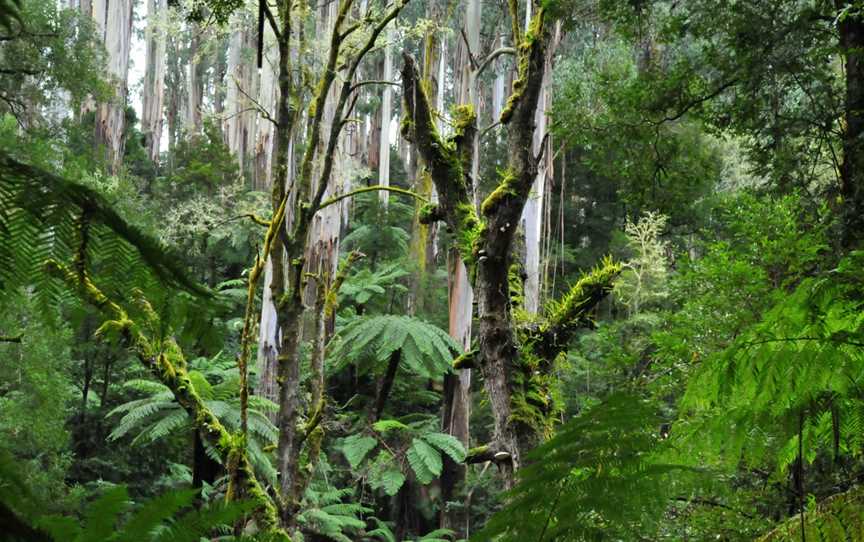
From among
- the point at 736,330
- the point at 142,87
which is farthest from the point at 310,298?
the point at 142,87

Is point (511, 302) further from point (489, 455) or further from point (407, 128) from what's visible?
point (407, 128)

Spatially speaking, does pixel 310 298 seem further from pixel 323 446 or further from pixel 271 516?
pixel 271 516

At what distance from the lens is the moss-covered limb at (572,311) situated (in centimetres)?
631

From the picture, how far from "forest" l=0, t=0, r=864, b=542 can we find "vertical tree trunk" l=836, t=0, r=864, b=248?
0.13 ft

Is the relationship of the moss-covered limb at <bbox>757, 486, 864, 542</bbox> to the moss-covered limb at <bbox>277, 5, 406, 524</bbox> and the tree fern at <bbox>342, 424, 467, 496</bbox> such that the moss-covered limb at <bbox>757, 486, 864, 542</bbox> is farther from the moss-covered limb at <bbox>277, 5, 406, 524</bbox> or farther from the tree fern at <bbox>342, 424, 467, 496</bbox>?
the tree fern at <bbox>342, 424, 467, 496</bbox>

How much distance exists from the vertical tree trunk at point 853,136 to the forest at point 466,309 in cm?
4

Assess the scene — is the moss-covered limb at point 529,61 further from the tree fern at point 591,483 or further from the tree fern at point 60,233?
the tree fern at point 60,233

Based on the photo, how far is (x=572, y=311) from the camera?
6.32 meters

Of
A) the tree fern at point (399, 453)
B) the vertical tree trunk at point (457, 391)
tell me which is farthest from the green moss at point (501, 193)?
the vertical tree trunk at point (457, 391)

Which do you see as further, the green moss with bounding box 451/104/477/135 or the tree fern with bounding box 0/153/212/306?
the green moss with bounding box 451/104/477/135

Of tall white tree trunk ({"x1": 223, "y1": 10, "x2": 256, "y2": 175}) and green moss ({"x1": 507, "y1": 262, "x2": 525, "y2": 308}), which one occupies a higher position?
tall white tree trunk ({"x1": 223, "y1": 10, "x2": 256, "y2": 175})

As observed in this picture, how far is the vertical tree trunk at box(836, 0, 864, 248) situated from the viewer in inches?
224

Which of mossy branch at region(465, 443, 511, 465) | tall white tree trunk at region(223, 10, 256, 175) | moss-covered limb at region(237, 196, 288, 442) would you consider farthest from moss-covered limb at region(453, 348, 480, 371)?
tall white tree trunk at region(223, 10, 256, 175)

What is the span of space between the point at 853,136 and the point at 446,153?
2886 mm
